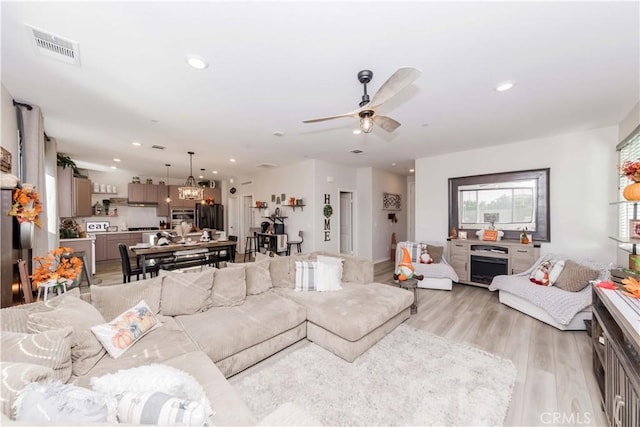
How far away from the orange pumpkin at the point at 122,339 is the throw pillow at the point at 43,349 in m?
0.31

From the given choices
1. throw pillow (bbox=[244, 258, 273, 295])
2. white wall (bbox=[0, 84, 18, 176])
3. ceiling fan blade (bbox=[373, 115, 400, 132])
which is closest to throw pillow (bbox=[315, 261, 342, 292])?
throw pillow (bbox=[244, 258, 273, 295])

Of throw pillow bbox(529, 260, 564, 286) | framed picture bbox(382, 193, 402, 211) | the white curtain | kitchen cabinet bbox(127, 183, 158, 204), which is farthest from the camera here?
kitchen cabinet bbox(127, 183, 158, 204)

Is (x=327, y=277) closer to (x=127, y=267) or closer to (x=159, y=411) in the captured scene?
(x=159, y=411)

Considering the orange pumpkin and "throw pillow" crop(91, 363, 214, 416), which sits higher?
"throw pillow" crop(91, 363, 214, 416)

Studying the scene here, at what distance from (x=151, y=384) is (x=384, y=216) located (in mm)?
6681

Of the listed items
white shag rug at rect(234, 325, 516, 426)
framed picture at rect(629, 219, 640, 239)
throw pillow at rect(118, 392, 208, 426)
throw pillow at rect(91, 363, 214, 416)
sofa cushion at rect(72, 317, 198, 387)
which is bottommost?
white shag rug at rect(234, 325, 516, 426)

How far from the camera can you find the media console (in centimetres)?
404

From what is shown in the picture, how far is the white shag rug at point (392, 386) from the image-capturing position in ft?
5.64

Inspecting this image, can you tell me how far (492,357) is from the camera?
2.37m

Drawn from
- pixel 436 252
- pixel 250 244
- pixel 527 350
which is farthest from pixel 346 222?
pixel 527 350

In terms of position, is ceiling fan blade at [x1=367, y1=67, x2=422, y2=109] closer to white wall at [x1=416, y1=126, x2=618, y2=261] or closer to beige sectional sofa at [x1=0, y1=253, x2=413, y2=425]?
beige sectional sofa at [x1=0, y1=253, x2=413, y2=425]

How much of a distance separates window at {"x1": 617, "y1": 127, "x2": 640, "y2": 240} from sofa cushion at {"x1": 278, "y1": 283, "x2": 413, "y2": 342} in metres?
3.04

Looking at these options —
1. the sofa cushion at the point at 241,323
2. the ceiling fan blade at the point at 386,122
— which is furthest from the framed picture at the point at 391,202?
the sofa cushion at the point at 241,323

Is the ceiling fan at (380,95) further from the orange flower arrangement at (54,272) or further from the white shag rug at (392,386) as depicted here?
the orange flower arrangement at (54,272)
